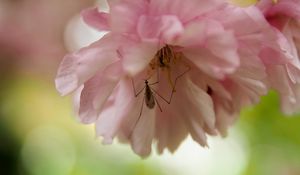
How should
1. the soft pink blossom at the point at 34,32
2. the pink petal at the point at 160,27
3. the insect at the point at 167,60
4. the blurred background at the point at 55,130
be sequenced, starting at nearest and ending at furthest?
the pink petal at the point at 160,27 < the insect at the point at 167,60 < the blurred background at the point at 55,130 < the soft pink blossom at the point at 34,32

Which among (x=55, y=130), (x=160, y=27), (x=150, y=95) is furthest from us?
(x=55, y=130)

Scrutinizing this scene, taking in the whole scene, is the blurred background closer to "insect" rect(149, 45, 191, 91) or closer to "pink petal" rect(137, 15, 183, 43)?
"insect" rect(149, 45, 191, 91)

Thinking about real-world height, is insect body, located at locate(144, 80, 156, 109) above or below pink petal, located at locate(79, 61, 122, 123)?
below

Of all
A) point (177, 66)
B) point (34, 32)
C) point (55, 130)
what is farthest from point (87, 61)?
point (34, 32)

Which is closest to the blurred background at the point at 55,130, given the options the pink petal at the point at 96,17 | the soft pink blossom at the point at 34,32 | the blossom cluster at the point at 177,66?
the soft pink blossom at the point at 34,32

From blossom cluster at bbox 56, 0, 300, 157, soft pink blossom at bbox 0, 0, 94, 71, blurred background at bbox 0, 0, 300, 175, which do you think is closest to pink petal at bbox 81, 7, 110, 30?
blossom cluster at bbox 56, 0, 300, 157

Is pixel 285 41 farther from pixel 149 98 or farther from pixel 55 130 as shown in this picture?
pixel 55 130

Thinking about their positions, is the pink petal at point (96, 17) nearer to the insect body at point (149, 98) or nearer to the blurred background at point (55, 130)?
the insect body at point (149, 98)
